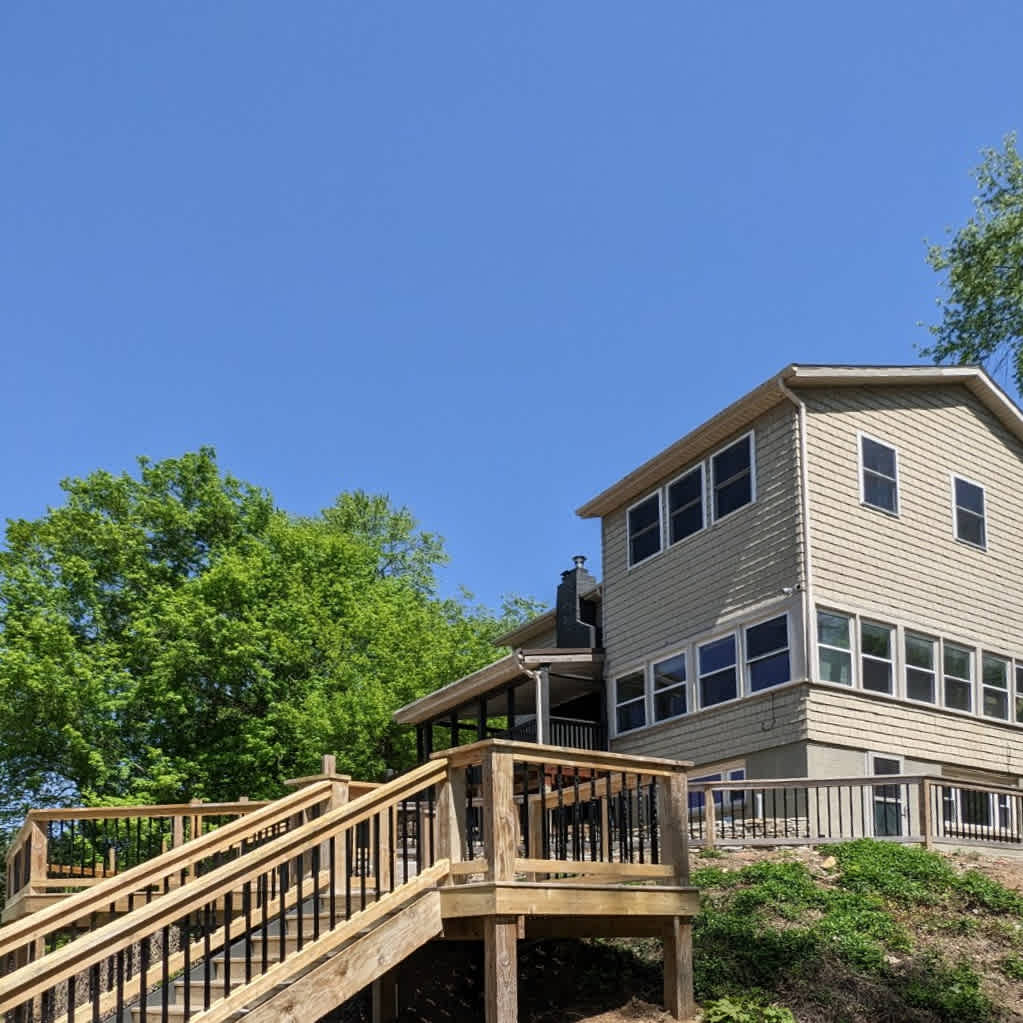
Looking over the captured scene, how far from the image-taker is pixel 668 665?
22.7 metres

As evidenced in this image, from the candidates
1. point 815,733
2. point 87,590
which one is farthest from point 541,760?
point 87,590

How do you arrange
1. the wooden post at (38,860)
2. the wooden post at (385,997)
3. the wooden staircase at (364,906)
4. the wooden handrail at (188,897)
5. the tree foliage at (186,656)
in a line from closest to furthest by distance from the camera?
the wooden handrail at (188,897), the wooden staircase at (364,906), the wooden post at (385,997), the wooden post at (38,860), the tree foliage at (186,656)

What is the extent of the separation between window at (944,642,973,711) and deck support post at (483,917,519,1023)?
1385 centimetres

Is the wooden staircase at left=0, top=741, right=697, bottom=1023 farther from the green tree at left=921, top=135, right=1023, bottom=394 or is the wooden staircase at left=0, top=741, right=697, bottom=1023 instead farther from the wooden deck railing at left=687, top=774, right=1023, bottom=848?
the green tree at left=921, top=135, right=1023, bottom=394

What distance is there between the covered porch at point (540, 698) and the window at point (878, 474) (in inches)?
236

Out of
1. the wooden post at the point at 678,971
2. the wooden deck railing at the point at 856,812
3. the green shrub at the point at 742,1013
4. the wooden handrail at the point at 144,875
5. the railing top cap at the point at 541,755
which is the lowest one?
the green shrub at the point at 742,1013

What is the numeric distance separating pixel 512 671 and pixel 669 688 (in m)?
2.79

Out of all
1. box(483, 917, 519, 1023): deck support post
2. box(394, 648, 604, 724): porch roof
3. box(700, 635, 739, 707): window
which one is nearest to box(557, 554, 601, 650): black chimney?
box(394, 648, 604, 724): porch roof

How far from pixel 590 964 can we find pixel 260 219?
52973 millimetres

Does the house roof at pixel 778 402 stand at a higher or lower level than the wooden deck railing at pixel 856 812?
higher

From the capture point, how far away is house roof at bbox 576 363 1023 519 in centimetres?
2034

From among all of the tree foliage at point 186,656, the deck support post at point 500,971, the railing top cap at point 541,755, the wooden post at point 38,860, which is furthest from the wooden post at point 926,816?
the tree foliage at point 186,656

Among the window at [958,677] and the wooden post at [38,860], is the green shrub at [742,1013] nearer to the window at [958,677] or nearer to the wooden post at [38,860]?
the wooden post at [38,860]

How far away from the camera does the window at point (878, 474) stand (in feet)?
69.3
